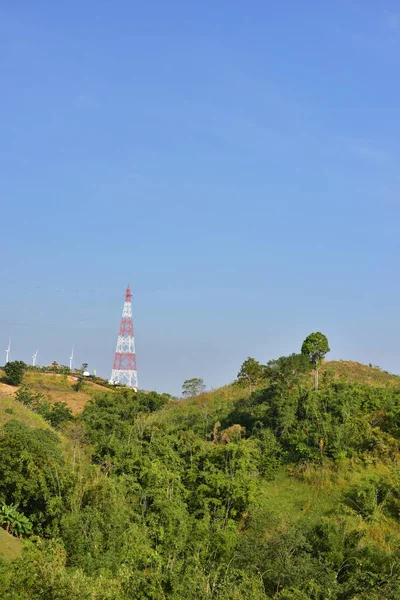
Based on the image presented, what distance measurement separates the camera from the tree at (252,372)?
50219mm

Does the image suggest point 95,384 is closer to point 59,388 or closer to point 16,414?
point 59,388

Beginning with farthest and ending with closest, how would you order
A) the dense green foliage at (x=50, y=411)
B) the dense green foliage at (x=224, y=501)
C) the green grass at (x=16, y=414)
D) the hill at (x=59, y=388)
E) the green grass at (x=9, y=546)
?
the hill at (x=59, y=388), the dense green foliage at (x=50, y=411), the green grass at (x=16, y=414), the green grass at (x=9, y=546), the dense green foliage at (x=224, y=501)

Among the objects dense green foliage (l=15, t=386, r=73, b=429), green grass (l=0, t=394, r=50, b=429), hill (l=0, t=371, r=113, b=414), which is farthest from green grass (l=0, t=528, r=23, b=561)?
hill (l=0, t=371, r=113, b=414)

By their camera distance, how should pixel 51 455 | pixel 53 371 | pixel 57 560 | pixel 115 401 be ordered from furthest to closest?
pixel 53 371, pixel 115 401, pixel 51 455, pixel 57 560

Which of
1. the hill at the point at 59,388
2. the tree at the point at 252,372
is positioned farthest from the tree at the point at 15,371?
the tree at the point at 252,372

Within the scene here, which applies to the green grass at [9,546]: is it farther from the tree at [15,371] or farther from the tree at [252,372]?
the tree at [15,371]

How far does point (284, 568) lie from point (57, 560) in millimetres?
8883

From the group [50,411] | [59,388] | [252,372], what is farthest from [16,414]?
[59,388]

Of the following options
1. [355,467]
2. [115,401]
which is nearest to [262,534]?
[355,467]

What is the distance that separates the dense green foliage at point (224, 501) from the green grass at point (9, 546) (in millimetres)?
1067

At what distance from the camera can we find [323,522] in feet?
88.4

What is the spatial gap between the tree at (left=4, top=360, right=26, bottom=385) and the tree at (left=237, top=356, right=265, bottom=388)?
3304cm

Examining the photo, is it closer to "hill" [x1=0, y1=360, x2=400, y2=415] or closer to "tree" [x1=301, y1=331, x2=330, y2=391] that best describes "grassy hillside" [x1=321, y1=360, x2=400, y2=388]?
"hill" [x1=0, y1=360, x2=400, y2=415]

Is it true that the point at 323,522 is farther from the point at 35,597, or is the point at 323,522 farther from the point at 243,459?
the point at 35,597
